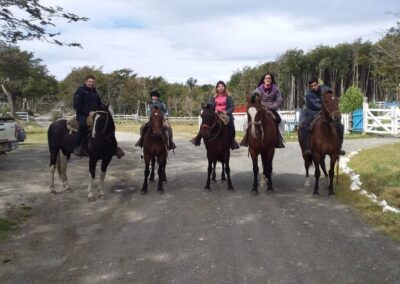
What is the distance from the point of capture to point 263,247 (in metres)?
6.32

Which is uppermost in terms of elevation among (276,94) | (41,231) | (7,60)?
(7,60)

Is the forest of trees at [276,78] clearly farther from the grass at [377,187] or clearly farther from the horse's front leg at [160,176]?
the horse's front leg at [160,176]

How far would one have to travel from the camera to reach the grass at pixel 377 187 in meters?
7.54

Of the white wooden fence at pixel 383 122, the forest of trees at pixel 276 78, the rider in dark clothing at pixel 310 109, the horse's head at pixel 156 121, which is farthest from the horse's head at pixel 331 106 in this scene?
the forest of trees at pixel 276 78

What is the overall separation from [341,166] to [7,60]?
742 inches

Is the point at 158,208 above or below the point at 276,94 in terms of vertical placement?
below

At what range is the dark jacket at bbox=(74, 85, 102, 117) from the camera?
403 inches

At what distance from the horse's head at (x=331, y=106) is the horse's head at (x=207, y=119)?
2.55 meters

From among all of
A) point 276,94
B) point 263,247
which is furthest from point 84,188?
point 263,247

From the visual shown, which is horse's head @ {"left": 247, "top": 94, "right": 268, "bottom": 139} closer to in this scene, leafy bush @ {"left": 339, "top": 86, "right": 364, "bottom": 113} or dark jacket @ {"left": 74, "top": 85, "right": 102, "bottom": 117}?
dark jacket @ {"left": 74, "top": 85, "right": 102, "bottom": 117}

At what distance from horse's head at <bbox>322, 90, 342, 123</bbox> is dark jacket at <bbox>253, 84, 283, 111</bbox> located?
145 centimetres

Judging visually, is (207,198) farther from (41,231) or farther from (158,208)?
(41,231)

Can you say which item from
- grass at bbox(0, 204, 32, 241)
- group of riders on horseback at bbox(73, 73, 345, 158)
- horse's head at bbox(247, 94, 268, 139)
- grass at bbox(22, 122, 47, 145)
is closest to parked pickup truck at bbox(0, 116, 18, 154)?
group of riders on horseback at bbox(73, 73, 345, 158)

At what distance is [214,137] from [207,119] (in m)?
0.53
